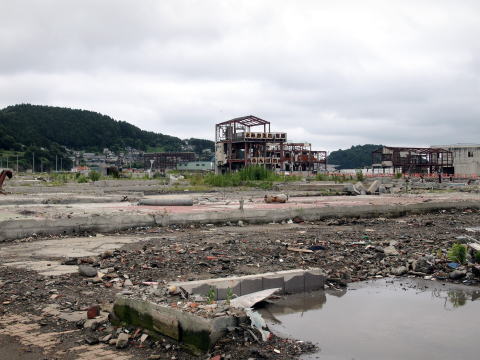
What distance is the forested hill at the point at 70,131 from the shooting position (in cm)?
11938

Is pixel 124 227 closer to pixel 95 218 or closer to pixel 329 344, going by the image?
pixel 95 218

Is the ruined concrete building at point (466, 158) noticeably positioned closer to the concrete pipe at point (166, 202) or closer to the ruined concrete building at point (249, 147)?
the ruined concrete building at point (249, 147)

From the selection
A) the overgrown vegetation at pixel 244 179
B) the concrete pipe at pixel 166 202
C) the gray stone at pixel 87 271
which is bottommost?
the gray stone at pixel 87 271

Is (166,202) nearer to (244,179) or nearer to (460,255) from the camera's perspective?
(460,255)

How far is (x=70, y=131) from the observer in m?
144

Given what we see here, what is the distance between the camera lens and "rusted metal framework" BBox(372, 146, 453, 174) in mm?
62938

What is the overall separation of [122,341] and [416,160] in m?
69.8

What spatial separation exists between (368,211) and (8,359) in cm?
1351

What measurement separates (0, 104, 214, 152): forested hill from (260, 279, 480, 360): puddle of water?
11630 centimetres

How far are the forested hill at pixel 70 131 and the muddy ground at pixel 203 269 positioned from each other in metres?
112

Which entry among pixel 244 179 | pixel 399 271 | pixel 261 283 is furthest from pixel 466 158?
pixel 261 283

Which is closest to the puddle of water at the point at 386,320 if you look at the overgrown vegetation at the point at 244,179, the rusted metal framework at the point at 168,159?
the overgrown vegetation at the point at 244,179

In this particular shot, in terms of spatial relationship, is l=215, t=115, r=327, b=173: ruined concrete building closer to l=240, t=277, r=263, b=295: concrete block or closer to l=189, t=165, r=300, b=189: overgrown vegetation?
l=189, t=165, r=300, b=189: overgrown vegetation

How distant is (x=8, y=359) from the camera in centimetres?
434
